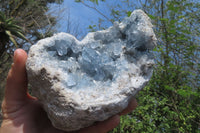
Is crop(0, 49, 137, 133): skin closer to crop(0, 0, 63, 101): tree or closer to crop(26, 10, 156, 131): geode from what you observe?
crop(26, 10, 156, 131): geode

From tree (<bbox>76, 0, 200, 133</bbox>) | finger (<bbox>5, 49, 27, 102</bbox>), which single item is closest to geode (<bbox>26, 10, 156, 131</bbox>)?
finger (<bbox>5, 49, 27, 102</bbox>)

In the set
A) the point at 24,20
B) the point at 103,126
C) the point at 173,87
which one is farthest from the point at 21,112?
the point at 24,20

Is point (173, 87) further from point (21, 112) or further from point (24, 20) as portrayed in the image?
point (24, 20)

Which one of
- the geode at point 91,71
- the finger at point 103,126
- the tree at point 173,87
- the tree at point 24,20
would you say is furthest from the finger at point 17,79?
the tree at point 24,20

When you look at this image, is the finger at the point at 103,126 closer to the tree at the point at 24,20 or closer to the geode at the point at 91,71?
the geode at the point at 91,71

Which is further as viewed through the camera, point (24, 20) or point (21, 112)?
point (24, 20)

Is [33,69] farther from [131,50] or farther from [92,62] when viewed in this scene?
[131,50]
